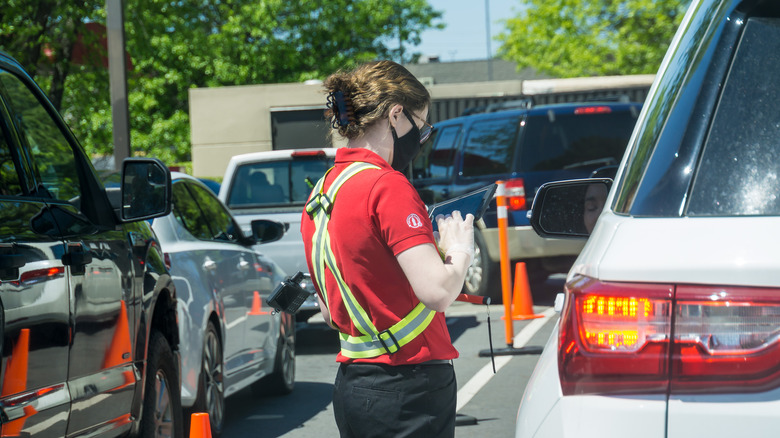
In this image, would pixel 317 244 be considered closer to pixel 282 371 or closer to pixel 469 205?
pixel 469 205

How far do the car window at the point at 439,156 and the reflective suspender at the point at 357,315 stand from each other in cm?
1011

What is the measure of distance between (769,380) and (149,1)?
577 inches

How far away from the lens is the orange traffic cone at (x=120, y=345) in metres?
4.01

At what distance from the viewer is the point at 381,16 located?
39.9 metres

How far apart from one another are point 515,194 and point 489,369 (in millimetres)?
3900

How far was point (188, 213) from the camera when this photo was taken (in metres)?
6.85

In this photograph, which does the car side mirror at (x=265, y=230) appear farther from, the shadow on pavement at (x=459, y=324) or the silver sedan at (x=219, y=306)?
the shadow on pavement at (x=459, y=324)

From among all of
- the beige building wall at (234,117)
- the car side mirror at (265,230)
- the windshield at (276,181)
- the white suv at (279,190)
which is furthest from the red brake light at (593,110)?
the beige building wall at (234,117)

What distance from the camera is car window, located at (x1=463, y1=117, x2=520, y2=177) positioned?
1213 cm

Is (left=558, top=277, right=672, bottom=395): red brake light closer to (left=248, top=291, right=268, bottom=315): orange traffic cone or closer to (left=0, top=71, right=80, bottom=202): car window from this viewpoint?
(left=0, top=71, right=80, bottom=202): car window

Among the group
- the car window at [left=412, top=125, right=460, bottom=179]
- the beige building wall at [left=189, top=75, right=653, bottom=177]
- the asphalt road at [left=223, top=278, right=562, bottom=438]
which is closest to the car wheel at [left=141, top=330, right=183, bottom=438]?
the asphalt road at [left=223, top=278, right=562, bottom=438]

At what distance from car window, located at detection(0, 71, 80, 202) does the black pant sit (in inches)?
67.4

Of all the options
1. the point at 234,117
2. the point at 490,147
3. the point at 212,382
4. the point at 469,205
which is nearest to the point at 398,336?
the point at 469,205

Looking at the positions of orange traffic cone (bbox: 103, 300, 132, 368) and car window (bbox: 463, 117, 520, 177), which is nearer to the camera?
orange traffic cone (bbox: 103, 300, 132, 368)
